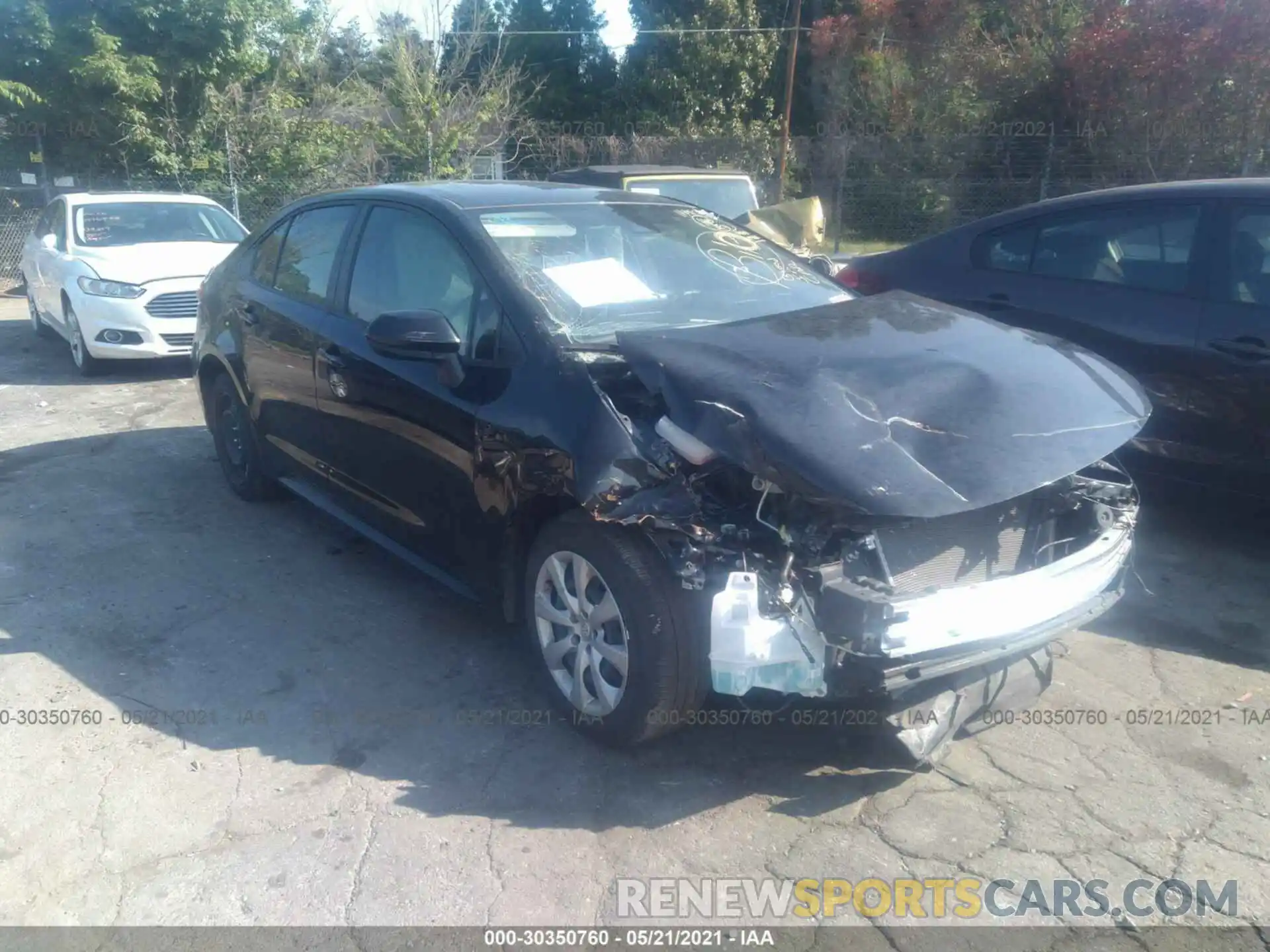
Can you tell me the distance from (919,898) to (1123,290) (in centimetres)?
350

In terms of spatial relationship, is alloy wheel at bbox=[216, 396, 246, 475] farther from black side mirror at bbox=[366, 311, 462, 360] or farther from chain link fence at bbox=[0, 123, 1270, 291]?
chain link fence at bbox=[0, 123, 1270, 291]

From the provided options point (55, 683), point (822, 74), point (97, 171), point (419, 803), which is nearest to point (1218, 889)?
point (419, 803)

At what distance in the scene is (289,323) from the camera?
5.10 metres

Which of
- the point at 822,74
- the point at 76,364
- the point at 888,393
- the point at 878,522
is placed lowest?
the point at 76,364

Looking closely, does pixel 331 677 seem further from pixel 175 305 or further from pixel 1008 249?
pixel 175 305

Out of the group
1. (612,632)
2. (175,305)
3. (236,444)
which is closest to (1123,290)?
(612,632)

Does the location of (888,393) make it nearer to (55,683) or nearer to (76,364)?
(55,683)

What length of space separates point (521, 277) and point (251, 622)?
1.97 m

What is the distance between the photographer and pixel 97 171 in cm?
1939

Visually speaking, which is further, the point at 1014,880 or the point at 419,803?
the point at 419,803

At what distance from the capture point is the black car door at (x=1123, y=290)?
5.08 m

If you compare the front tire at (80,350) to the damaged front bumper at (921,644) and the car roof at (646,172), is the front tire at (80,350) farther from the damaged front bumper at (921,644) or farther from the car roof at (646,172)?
the damaged front bumper at (921,644)

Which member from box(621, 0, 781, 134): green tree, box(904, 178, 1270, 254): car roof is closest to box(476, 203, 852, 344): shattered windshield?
Answer: box(904, 178, 1270, 254): car roof

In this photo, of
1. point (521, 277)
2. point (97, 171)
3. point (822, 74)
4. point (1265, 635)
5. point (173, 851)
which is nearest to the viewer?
point (173, 851)
